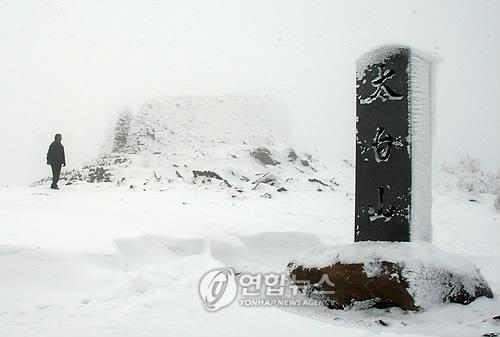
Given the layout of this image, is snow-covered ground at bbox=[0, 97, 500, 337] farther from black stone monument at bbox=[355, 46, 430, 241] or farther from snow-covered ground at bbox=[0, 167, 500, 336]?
black stone monument at bbox=[355, 46, 430, 241]

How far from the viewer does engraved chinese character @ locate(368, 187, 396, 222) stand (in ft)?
17.3

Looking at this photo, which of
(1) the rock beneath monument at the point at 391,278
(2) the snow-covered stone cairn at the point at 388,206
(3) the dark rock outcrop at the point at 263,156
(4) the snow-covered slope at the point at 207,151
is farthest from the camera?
(3) the dark rock outcrop at the point at 263,156

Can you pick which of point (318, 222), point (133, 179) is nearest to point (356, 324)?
point (318, 222)

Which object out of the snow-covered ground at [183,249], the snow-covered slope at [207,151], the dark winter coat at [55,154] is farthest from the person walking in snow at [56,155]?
the snow-covered slope at [207,151]

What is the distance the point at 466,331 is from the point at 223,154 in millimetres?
16718

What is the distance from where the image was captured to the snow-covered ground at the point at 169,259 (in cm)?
364

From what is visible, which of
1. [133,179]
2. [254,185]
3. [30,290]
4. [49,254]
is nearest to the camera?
[30,290]

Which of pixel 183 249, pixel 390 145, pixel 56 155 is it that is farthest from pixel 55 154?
pixel 390 145

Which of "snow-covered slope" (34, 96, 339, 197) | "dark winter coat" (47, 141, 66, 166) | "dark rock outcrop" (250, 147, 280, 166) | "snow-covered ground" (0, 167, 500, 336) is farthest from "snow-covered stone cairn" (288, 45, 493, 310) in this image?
"dark rock outcrop" (250, 147, 280, 166)

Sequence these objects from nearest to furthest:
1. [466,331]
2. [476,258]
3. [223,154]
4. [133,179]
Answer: [466,331] < [476,258] < [133,179] < [223,154]

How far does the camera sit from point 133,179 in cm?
1617

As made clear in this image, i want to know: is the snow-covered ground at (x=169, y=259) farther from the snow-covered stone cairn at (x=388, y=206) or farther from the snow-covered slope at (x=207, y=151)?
the snow-covered slope at (x=207, y=151)

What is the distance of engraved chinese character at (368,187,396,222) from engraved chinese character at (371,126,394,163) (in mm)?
406

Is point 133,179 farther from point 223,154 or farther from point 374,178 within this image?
point 374,178
